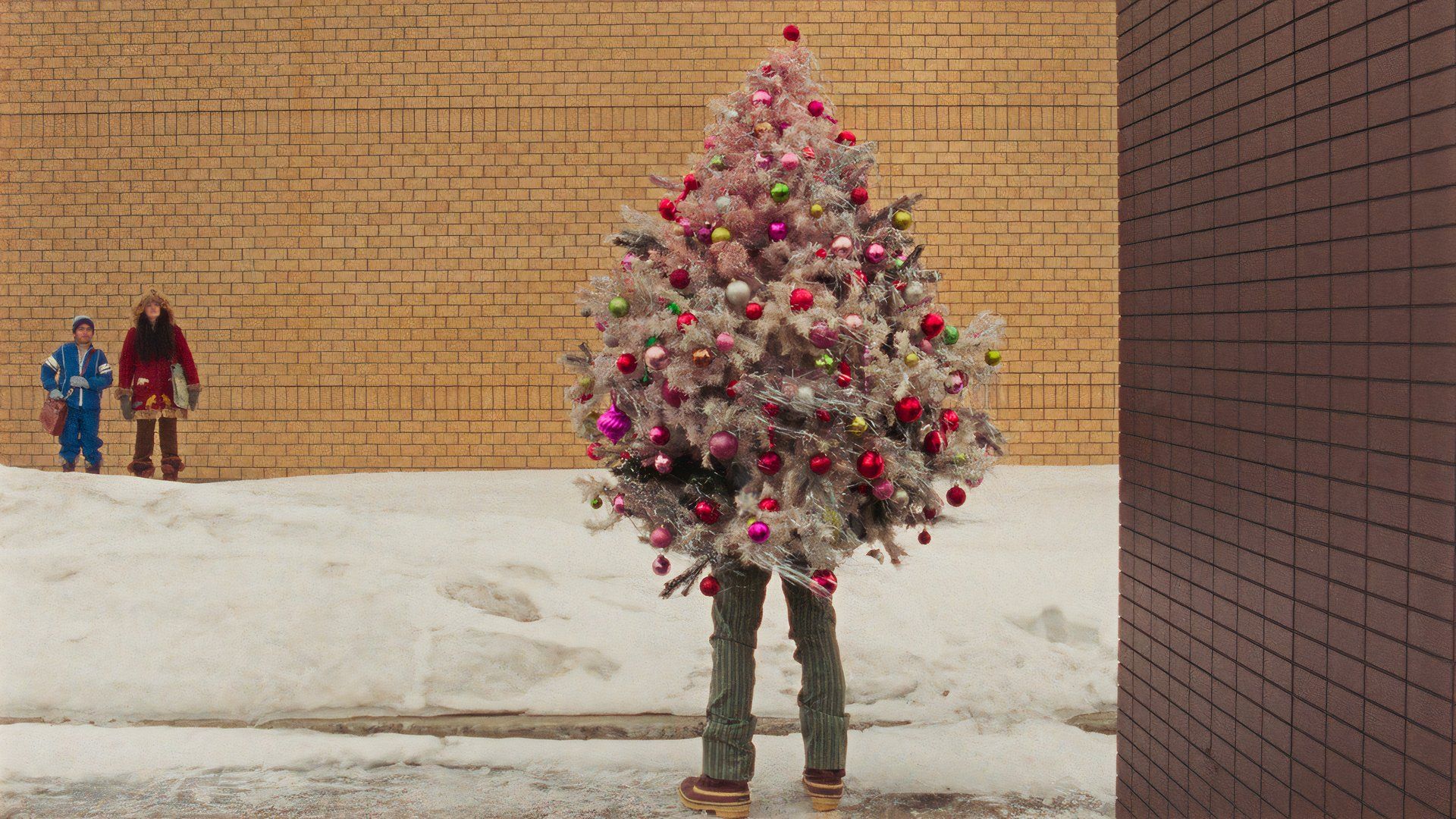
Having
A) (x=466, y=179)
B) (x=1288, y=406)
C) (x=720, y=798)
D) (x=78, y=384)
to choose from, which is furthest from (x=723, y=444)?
(x=78, y=384)

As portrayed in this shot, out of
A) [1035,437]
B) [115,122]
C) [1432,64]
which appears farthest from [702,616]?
[115,122]

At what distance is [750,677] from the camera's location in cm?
426

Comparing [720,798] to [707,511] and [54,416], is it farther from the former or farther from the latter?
[54,416]

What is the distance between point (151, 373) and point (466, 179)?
133 inches

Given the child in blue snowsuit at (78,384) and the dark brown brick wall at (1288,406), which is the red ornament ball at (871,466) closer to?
the dark brown brick wall at (1288,406)

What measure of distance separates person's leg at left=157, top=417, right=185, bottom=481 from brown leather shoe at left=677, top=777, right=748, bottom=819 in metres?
8.25

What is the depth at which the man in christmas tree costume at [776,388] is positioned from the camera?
12.7 feet

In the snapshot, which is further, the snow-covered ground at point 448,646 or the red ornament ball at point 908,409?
the snow-covered ground at point 448,646

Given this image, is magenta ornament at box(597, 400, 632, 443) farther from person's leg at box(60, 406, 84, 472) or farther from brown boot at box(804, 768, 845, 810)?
person's leg at box(60, 406, 84, 472)

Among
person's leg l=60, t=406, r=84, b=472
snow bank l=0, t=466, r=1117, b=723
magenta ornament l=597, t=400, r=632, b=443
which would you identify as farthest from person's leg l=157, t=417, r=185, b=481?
magenta ornament l=597, t=400, r=632, b=443

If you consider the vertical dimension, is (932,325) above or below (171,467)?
above

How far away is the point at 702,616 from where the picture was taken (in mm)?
6594

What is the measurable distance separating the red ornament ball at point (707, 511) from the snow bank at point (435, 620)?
656 millimetres

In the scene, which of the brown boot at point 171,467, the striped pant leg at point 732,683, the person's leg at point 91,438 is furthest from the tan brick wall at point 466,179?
the striped pant leg at point 732,683
